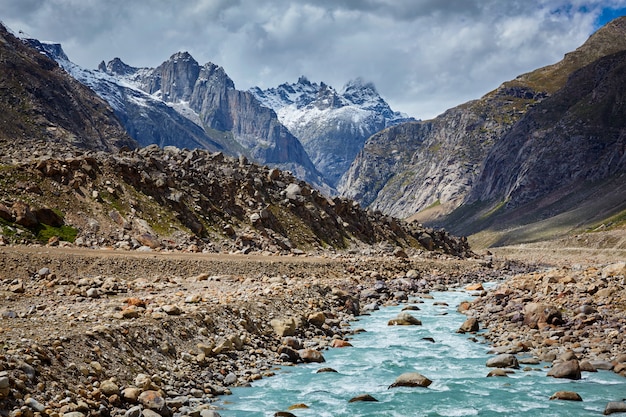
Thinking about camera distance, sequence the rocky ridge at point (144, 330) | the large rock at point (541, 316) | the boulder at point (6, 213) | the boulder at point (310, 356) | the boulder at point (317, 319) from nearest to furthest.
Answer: the rocky ridge at point (144, 330), the boulder at point (310, 356), the large rock at point (541, 316), the boulder at point (317, 319), the boulder at point (6, 213)

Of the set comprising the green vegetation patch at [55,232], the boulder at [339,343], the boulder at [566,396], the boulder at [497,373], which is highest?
the green vegetation patch at [55,232]

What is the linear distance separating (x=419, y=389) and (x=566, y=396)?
5.98m

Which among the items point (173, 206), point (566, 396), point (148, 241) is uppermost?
point (173, 206)

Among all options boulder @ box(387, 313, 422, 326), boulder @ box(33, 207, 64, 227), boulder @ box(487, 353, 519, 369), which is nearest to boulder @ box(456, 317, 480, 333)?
boulder @ box(387, 313, 422, 326)

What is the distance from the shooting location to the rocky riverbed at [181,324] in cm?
1730

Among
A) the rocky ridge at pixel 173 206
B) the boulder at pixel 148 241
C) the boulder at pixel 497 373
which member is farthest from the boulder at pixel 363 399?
the boulder at pixel 148 241

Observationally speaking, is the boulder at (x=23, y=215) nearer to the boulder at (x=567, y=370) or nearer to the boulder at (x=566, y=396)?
the boulder at (x=567, y=370)

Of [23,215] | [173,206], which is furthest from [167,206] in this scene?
[23,215]

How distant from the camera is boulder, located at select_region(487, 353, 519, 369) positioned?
26.5 m

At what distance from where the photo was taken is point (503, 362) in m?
26.7

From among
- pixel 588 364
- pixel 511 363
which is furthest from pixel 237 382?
pixel 588 364

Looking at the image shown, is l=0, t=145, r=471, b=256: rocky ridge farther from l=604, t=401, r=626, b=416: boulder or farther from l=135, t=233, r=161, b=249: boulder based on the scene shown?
l=604, t=401, r=626, b=416: boulder

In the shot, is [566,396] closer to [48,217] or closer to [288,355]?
[288,355]

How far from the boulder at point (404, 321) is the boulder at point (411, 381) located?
14028 mm
